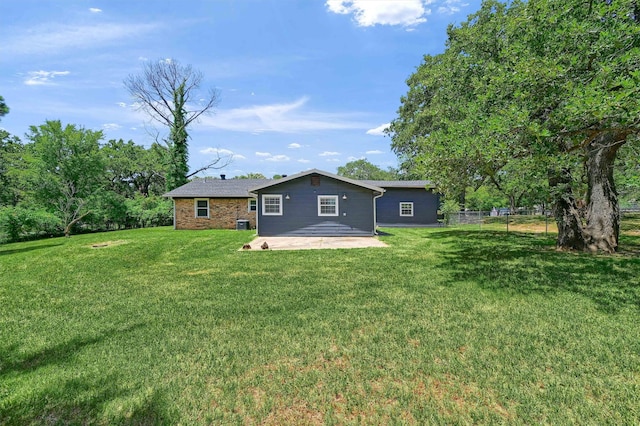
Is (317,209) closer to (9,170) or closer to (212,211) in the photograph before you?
(212,211)

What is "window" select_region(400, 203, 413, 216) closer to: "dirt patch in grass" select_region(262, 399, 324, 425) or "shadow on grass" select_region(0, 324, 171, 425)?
"dirt patch in grass" select_region(262, 399, 324, 425)

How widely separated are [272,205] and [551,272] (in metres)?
11.8

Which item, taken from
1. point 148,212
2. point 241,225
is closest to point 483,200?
point 241,225

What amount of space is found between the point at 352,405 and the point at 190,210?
A: 19.6 meters

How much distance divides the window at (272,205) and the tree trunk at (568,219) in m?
11.3

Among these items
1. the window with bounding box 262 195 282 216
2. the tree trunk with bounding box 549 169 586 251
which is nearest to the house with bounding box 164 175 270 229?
the window with bounding box 262 195 282 216

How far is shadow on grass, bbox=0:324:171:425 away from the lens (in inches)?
96.4

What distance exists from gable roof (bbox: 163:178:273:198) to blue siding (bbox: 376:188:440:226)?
858 centimetres

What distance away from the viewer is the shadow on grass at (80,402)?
8.04 ft

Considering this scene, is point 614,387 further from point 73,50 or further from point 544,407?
point 73,50

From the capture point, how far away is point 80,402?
265cm

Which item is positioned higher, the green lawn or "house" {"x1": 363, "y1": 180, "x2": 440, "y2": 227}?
"house" {"x1": 363, "y1": 180, "x2": 440, "y2": 227}

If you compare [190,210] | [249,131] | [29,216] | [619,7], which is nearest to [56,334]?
[619,7]

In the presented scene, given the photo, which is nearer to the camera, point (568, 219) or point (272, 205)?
point (568, 219)
